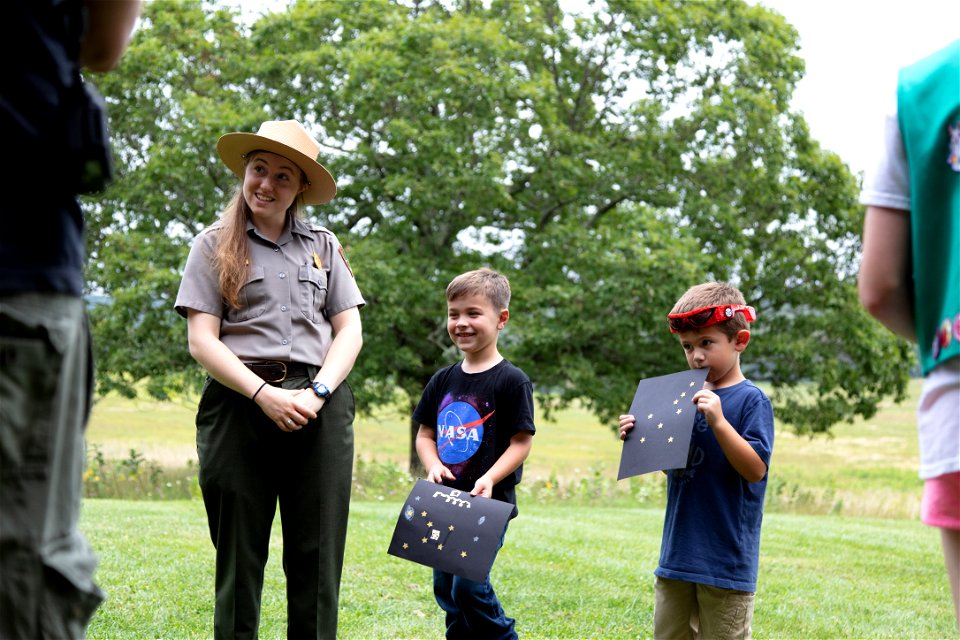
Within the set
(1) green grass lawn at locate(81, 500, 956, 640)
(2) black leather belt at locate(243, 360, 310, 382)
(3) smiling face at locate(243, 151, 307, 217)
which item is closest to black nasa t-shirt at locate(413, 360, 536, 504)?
(2) black leather belt at locate(243, 360, 310, 382)

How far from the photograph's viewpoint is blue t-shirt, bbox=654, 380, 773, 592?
352cm

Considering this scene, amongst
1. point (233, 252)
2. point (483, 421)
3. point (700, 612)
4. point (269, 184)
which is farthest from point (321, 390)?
point (700, 612)

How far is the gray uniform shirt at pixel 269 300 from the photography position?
362 centimetres

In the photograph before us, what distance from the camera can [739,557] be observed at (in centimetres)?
353

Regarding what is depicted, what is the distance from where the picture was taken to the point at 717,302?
12.1ft

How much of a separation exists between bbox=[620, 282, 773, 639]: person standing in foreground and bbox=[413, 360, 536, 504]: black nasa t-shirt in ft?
2.06

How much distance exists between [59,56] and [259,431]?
1966 mm

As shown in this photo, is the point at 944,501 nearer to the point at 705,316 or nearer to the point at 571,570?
the point at 705,316

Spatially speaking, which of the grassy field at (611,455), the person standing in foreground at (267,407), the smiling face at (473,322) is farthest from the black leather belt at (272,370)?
the grassy field at (611,455)

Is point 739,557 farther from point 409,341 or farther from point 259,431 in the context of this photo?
point 409,341

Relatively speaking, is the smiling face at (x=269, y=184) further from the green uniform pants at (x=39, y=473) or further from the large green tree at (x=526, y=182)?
the large green tree at (x=526, y=182)

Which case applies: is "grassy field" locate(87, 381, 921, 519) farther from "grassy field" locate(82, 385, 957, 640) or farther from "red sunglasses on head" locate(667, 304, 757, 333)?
"red sunglasses on head" locate(667, 304, 757, 333)

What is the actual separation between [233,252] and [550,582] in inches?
148

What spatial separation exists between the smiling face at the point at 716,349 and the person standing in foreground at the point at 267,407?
1.25 metres
